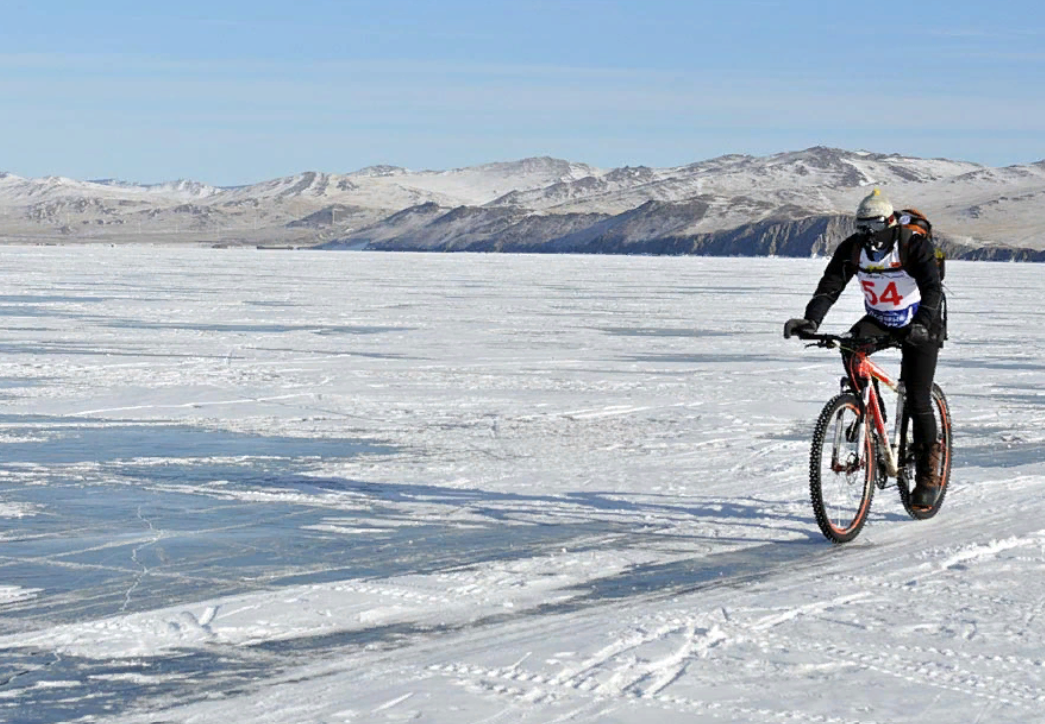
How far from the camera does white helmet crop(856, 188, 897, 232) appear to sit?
7.82m

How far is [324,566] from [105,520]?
1732 millimetres

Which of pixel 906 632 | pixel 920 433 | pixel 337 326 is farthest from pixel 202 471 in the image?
pixel 337 326

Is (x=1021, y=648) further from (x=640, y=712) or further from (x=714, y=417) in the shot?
(x=714, y=417)

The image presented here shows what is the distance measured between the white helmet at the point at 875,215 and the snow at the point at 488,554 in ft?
5.41

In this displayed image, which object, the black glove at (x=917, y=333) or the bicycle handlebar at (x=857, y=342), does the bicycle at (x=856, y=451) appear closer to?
the bicycle handlebar at (x=857, y=342)

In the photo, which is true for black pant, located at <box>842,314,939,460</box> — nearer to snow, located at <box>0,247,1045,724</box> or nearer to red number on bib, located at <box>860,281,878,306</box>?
red number on bib, located at <box>860,281,878,306</box>

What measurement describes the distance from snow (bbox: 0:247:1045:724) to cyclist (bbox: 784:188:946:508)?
58cm

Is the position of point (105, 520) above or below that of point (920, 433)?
below

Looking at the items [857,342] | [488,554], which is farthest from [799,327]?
[488,554]

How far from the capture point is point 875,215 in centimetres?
782

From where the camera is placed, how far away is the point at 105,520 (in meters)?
8.05

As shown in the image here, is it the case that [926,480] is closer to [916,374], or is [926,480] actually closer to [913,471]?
[913,471]

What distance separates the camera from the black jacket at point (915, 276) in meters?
7.81

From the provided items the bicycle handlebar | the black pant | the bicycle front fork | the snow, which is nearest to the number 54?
the black pant
